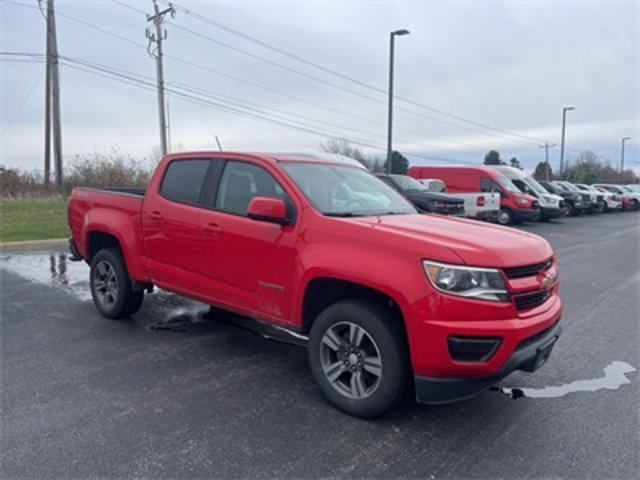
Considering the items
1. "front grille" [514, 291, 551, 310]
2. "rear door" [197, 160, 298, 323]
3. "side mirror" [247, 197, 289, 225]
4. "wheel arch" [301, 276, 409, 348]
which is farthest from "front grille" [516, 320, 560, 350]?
"side mirror" [247, 197, 289, 225]

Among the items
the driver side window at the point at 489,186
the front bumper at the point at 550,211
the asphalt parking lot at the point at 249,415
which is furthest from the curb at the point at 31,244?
the front bumper at the point at 550,211

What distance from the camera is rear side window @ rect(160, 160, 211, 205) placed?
195 inches

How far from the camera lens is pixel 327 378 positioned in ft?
12.5

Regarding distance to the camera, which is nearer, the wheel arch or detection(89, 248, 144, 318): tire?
the wheel arch

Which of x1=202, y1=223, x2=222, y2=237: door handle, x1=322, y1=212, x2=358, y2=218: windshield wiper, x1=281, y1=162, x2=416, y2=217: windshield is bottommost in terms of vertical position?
x1=202, y1=223, x2=222, y2=237: door handle

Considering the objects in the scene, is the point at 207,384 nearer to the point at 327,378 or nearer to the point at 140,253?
the point at 327,378

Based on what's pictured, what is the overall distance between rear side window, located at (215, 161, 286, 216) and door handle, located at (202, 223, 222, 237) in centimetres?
16

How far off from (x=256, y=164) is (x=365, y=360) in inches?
75.9

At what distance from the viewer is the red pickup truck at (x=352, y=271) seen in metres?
3.25

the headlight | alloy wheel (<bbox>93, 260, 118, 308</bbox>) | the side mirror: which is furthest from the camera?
alloy wheel (<bbox>93, 260, 118, 308</bbox>)

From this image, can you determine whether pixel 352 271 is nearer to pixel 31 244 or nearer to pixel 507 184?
pixel 31 244

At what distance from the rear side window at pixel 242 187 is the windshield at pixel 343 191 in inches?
7.5

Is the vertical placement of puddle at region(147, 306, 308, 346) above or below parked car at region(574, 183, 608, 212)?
below

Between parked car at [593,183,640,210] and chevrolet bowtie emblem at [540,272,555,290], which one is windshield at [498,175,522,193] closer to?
parked car at [593,183,640,210]
